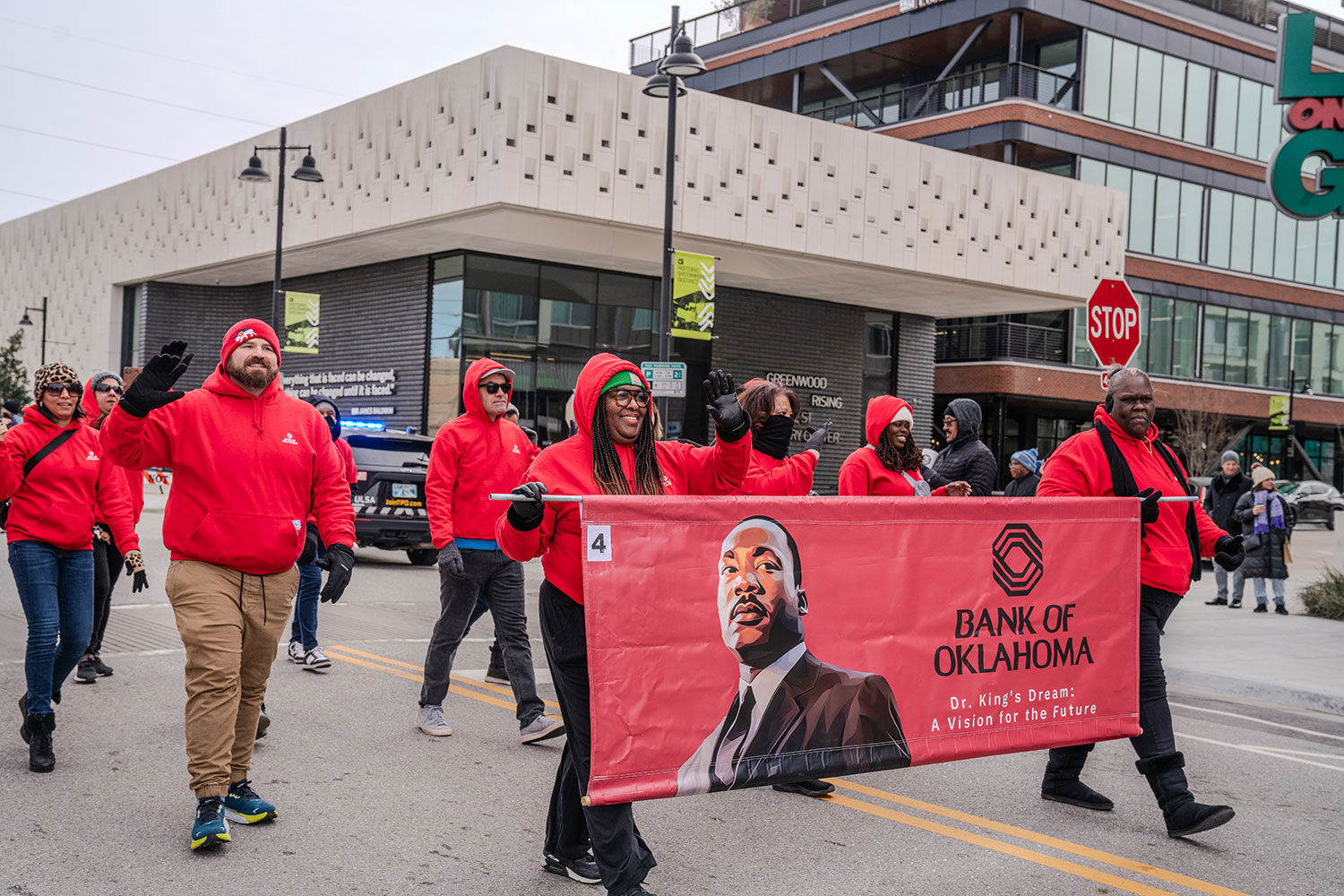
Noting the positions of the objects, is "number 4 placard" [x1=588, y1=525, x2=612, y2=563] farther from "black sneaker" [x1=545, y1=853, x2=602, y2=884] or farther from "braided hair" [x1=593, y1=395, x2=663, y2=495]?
"black sneaker" [x1=545, y1=853, x2=602, y2=884]

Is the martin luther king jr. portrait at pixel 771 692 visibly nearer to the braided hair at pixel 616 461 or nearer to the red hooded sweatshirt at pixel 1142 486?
the braided hair at pixel 616 461

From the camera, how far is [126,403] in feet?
15.1

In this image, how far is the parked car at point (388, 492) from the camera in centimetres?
1636

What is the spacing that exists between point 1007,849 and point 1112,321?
24.7 feet

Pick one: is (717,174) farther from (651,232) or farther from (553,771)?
(553,771)

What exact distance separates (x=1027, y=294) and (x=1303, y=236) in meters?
25.8

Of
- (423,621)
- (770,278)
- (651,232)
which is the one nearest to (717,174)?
(651,232)

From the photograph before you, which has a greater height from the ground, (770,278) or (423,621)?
(770,278)

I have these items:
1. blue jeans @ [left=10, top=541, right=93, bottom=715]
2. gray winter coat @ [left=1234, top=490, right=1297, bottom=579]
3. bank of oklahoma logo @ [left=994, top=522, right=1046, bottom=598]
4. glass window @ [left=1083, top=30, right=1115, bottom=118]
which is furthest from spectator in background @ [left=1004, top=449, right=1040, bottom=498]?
glass window @ [left=1083, top=30, right=1115, bottom=118]

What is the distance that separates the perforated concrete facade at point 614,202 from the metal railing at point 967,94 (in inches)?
386

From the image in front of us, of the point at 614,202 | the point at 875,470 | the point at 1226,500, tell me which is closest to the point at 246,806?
the point at 875,470

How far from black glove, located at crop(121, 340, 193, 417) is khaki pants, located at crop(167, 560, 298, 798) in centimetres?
71

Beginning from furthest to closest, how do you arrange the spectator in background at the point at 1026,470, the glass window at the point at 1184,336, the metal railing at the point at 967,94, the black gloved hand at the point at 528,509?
the glass window at the point at 1184,336 < the metal railing at the point at 967,94 < the spectator in background at the point at 1026,470 < the black gloved hand at the point at 528,509

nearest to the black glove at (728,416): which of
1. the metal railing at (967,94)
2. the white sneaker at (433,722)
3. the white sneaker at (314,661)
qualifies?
the white sneaker at (433,722)
